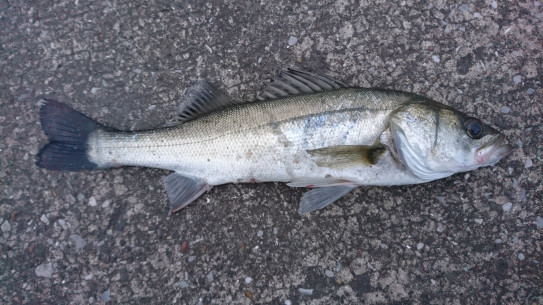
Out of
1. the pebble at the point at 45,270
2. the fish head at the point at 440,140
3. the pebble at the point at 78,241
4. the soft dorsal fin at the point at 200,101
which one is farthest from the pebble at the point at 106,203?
the fish head at the point at 440,140

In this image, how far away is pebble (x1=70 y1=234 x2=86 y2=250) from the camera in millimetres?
3123

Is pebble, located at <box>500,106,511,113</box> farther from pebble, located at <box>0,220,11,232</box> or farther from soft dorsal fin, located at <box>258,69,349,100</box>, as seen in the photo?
pebble, located at <box>0,220,11,232</box>

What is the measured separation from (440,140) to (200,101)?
1.88 metres

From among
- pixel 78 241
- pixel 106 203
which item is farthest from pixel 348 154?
pixel 78 241

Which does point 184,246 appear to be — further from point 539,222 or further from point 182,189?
point 539,222

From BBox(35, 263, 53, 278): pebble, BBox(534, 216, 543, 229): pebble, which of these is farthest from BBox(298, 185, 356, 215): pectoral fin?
BBox(35, 263, 53, 278): pebble

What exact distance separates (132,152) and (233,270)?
1244 millimetres

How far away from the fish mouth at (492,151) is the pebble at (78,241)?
126 inches

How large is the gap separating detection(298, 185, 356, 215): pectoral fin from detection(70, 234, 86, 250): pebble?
1.82 m

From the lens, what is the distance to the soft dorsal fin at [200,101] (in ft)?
10.1

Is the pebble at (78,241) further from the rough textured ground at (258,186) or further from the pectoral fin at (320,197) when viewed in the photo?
the pectoral fin at (320,197)

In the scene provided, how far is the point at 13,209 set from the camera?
3.17 m

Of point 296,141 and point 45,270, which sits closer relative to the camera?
point 296,141

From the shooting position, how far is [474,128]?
9.09ft
